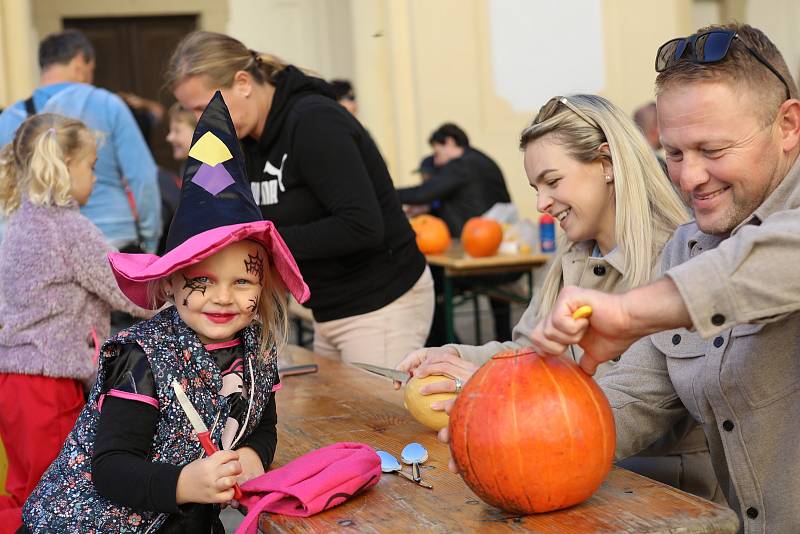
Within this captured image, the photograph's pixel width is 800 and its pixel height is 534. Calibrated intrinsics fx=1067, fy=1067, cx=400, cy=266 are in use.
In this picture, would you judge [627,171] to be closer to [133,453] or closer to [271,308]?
[271,308]

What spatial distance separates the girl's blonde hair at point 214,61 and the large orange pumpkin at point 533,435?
7.11ft

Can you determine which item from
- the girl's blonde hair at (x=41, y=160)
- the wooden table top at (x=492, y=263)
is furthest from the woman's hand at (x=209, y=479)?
the wooden table top at (x=492, y=263)

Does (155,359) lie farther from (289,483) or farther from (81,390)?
(81,390)

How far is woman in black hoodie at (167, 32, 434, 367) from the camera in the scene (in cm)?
364

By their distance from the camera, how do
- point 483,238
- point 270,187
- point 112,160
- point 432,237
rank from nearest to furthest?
point 270,187, point 112,160, point 483,238, point 432,237

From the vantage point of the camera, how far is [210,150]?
7.98ft

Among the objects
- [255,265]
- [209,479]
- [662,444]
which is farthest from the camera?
[662,444]

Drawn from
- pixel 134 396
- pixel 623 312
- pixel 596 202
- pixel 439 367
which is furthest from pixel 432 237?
pixel 623 312

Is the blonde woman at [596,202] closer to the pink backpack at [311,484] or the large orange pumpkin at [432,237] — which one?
the pink backpack at [311,484]

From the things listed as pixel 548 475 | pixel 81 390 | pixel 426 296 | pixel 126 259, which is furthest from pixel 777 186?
pixel 81 390

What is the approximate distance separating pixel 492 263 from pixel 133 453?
495 centimetres

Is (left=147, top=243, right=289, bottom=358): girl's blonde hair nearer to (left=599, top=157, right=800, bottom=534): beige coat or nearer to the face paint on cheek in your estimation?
the face paint on cheek

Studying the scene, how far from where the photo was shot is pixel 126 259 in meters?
2.42

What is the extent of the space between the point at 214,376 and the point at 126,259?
0.34m
